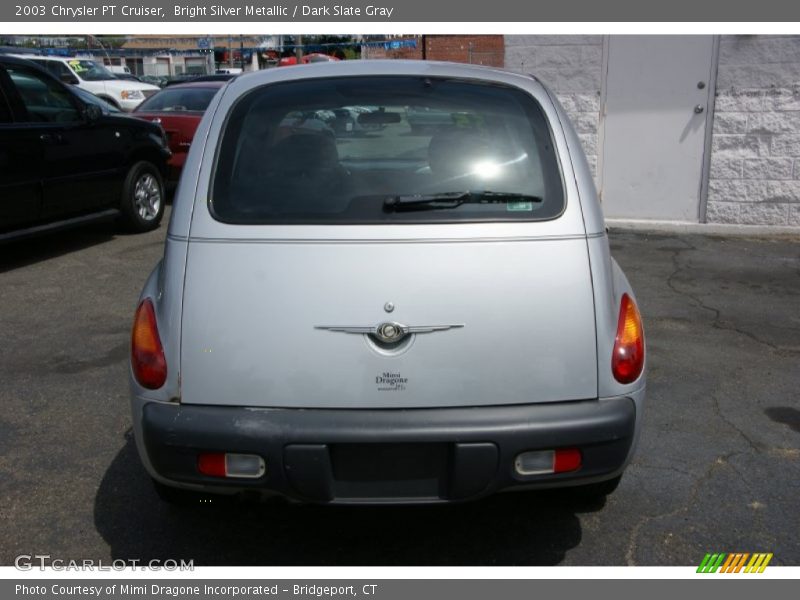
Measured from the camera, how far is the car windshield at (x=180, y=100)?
36.7ft

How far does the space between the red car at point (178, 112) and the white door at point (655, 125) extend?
481cm

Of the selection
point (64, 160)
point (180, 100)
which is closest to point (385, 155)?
point (64, 160)

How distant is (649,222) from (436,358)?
7.36 meters

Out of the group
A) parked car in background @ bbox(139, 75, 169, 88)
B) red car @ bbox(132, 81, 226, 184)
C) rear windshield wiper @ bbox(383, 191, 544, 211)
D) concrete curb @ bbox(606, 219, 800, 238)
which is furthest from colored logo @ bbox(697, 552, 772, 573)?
parked car in background @ bbox(139, 75, 169, 88)

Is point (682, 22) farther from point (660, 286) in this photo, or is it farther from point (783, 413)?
point (783, 413)

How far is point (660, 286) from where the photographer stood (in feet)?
23.1

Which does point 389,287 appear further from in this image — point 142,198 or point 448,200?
point 142,198

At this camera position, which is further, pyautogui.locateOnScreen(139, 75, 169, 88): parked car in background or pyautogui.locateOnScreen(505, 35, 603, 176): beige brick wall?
pyautogui.locateOnScreen(139, 75, 169, 88): parked car in background

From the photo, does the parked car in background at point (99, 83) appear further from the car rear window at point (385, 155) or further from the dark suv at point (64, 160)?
the car rear window at point (385, 155)

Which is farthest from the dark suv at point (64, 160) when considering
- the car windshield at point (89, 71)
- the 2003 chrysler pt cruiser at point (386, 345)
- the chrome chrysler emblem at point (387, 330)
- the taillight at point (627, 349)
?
the car windshield at point (89, 71)

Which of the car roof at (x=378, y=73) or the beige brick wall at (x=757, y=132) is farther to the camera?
the beige brick wall at (x=757, y=132)

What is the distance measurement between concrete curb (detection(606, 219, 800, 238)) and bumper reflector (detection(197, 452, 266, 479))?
7479mm

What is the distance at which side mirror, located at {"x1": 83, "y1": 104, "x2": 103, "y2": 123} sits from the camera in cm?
794

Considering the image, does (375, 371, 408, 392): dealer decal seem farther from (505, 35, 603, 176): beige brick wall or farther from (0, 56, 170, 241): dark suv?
(505, 35, 603, 176): beige brick wall
